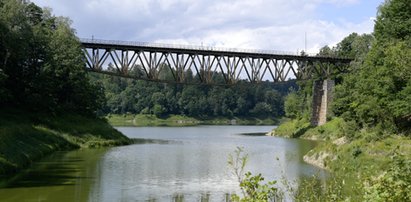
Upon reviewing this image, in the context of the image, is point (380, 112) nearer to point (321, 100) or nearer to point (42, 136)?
point (42, 136)

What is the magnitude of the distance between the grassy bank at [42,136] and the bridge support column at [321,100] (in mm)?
42088

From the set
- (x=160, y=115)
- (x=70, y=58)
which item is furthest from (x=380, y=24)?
(x=160, y=115)

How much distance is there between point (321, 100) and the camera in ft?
320

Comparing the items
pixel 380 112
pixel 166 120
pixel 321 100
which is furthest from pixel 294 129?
pixel 166 120

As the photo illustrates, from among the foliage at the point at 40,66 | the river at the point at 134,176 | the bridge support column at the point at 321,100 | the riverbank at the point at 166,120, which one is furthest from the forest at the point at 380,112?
the riverbank at the point at 166,120

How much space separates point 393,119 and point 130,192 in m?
28.0

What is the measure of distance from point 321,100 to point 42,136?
61148 mm

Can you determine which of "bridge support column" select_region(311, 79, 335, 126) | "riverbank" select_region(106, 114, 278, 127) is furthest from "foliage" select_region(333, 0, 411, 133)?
"riverbank" select_region(106, 114, 278, 127)

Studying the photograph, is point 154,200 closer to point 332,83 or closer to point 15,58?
point 15,58

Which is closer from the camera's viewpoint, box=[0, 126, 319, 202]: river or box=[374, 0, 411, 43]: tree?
box=[0, 126, 319, 202]: river

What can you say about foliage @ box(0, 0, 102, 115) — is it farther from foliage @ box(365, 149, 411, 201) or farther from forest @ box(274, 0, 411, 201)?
foliage @ box(365, 149, 411, 201)

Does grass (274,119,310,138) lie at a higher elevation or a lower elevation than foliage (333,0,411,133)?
lower

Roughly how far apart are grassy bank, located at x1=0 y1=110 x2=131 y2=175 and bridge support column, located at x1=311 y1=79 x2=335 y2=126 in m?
42.1

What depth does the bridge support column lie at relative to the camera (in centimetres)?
9425
